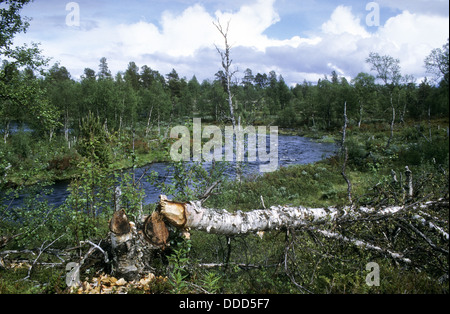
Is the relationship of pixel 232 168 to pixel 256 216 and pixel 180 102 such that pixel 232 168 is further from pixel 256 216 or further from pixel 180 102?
pixel 180 102

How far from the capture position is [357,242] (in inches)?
206

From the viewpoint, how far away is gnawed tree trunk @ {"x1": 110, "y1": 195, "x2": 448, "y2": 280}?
4.94m

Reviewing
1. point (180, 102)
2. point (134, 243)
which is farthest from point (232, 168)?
point (180, 102)

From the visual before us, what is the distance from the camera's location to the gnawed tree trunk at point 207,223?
4941 mm

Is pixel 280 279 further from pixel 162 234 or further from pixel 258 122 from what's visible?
pixel 258 122

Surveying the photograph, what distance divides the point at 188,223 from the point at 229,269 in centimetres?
147

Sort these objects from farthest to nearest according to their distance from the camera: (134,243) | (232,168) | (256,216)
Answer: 1. (232,168)
2. (256,216)
3. (134,243)

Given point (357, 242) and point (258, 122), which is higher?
point (258, 122)

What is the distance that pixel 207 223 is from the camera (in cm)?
510

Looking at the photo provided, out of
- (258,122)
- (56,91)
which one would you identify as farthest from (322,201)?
(258,122)

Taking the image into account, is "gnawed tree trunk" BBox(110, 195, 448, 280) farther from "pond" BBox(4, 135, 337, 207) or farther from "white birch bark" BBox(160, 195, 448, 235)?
"pond" BBox(4, 135, 337, 207)

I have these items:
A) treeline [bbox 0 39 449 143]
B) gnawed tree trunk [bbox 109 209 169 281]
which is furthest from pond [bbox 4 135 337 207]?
gnawed tree trunk [bbox 109 209 169 281]

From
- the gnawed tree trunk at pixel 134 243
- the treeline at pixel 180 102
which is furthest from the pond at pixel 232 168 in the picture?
the gnawed tree trunk at pixel 134 243

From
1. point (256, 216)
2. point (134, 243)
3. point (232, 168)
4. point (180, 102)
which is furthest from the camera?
point (180, 102)
